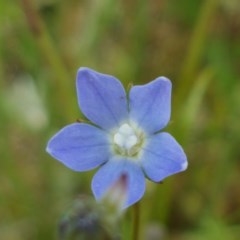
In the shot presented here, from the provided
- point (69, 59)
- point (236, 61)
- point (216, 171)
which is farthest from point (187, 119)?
point (69, 59)

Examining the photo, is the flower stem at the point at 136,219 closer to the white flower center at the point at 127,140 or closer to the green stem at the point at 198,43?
the white flower center at the point at 127,140

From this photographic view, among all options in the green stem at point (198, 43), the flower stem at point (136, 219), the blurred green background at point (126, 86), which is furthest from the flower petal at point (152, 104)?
the green stem at point (198, 43)

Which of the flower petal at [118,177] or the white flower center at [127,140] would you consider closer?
the flower petal at [118,177]

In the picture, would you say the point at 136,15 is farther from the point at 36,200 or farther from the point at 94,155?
the point at 94,155

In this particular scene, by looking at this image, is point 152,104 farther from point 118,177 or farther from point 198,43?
point 198,43

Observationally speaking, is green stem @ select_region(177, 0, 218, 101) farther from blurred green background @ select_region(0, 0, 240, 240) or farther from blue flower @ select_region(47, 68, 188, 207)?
blue flower @ select_region(47, 68, 188, 207)

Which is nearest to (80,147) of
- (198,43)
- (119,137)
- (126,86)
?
(119,137)
